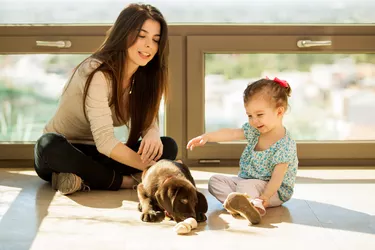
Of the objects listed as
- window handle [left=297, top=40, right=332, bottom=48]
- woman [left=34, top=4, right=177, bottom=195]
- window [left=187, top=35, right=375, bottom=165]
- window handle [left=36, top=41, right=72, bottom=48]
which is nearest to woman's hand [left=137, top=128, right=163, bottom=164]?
woman [left=34, top=4, right=177, bottom=195]

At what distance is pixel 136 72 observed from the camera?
280 cm

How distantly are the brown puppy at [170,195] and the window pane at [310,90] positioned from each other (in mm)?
1054

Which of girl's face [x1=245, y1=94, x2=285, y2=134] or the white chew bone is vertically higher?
girl's face [x1=245, y1=94, x2=285, y2=134]

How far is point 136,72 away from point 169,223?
84 cm

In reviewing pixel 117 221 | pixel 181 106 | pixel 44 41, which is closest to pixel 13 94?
pixel 44 41

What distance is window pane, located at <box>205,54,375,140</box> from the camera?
11.0ft

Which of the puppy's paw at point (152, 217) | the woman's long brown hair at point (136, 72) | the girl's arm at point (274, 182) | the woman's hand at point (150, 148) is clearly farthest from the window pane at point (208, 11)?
the puppy's paw at point (152, 217)

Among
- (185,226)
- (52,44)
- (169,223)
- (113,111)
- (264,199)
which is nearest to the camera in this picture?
(185,226)

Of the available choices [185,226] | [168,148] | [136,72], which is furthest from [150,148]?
[185,226]

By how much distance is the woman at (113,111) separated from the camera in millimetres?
2613

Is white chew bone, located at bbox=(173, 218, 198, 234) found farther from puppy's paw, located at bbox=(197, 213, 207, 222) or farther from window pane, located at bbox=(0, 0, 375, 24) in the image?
window pane, located at bbox=(0, 0, 375, 24)

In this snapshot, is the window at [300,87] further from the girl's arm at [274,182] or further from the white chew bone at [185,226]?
the white chew bone at [185,226]

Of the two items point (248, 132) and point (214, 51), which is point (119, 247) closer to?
point (248, 132)

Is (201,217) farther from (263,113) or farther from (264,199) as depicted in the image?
(263,113)
